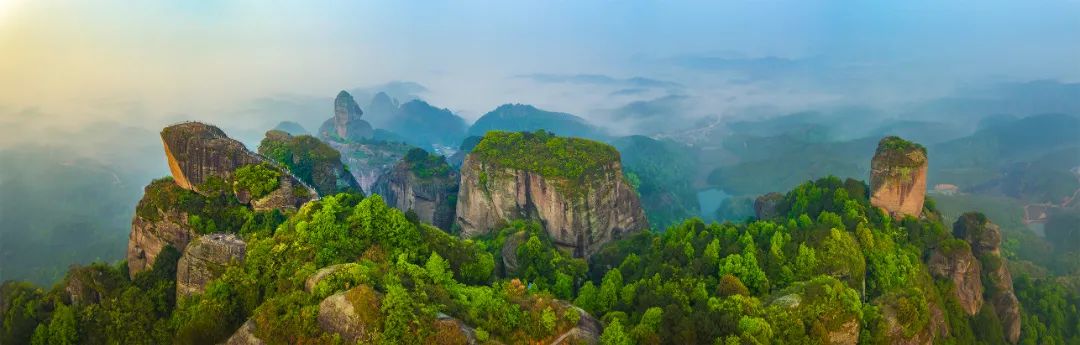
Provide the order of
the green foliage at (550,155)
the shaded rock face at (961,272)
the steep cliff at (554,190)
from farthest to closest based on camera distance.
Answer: the green foliage at (550,155)
the steep cliff at (554,190)
the shaded rock face at (961,272)

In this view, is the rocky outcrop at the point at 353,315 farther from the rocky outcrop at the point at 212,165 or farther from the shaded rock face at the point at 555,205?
the shaded rock face at the point at 555,205

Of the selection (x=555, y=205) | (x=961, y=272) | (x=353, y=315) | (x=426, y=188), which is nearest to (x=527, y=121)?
(x=426, y=188)

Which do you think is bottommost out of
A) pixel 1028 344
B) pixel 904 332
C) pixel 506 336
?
pixel 1028 344

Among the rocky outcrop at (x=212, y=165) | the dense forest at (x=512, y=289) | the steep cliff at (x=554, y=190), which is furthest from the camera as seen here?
the steep cliff at (x=554, y=190)

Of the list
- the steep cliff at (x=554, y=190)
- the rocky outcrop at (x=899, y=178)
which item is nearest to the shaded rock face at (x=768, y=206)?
the rocky outcrop at (x=899, y=178)

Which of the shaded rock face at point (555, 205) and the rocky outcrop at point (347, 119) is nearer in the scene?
the shaded rock face at point (555, 205)

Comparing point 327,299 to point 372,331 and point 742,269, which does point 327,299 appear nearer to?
point 372,331

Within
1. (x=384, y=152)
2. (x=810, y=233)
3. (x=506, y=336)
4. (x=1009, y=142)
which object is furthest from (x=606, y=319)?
(x=1009, y=142)

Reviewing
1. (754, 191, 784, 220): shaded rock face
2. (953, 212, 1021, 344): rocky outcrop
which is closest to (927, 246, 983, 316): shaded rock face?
(953, 212, 1021, 344): rocky outcrop
